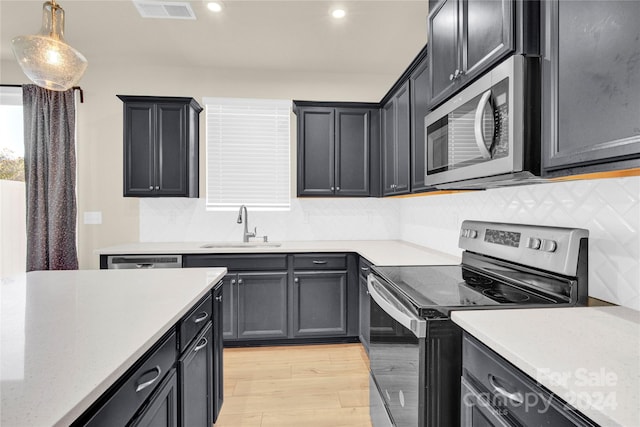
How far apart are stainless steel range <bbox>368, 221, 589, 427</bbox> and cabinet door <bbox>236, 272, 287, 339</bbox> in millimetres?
1314

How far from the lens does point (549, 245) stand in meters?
1.20

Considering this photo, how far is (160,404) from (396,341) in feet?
2.97

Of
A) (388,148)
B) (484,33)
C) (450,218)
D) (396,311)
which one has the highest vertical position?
(484,33)

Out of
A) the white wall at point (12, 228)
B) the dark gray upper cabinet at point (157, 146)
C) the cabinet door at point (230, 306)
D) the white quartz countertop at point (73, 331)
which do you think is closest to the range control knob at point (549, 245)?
the white quartz countertop at point (73, 331)

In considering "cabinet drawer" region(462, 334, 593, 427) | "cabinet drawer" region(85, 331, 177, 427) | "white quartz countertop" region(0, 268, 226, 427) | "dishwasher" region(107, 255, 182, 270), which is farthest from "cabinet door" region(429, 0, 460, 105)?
"dishwasher" region(107, 255, 182, 270)

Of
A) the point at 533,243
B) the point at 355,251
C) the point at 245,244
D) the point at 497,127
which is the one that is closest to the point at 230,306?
the point at 245,244

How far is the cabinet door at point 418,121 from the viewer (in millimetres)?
2043

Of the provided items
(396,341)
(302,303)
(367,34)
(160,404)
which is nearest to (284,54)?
(367,34)

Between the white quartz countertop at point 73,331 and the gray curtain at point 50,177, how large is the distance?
179 cm

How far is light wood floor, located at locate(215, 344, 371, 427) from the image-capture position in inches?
75.0

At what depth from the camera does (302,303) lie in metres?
2.87

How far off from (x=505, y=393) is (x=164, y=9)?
2994 mm

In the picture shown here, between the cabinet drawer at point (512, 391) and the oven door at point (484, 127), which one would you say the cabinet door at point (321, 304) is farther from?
the cabinet drawer at point (512, 391)

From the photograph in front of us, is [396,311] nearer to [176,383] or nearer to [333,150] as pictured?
[176,383]
